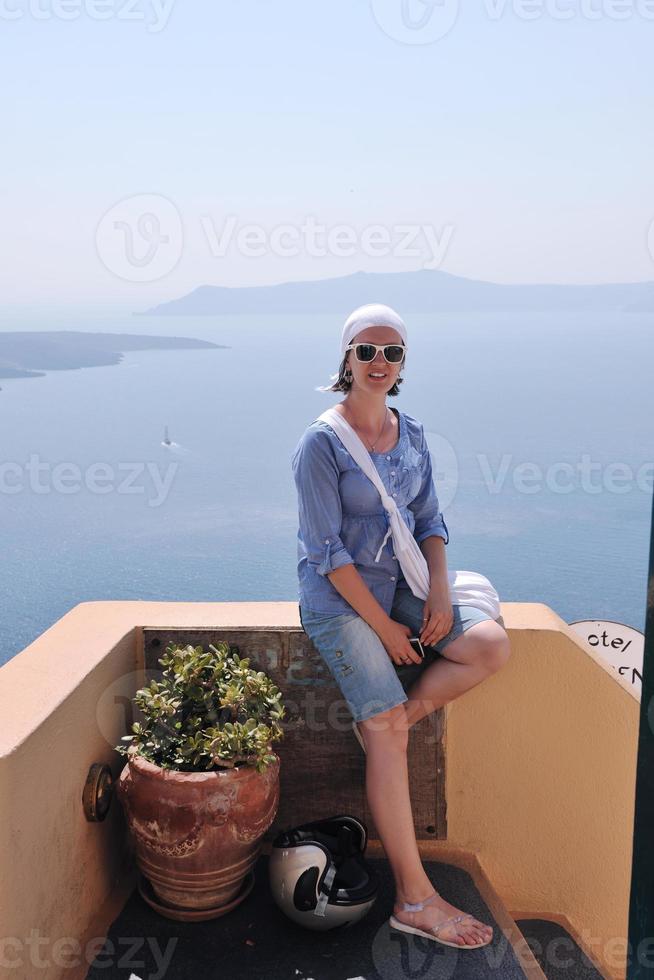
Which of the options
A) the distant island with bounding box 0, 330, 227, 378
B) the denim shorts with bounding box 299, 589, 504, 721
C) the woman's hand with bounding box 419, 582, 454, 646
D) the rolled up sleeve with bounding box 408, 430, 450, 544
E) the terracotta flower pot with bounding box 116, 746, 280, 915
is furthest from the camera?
the distant island with bounding box 0, 330, 227, 378

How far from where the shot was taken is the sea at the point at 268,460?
3206 cm

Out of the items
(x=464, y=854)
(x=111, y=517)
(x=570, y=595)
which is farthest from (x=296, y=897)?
(x=111, y=517)

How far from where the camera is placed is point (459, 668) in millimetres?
2865

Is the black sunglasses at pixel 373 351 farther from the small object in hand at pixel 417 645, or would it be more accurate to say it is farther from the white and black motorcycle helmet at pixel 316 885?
the white and black motorcycle helmet at pixel 316 885

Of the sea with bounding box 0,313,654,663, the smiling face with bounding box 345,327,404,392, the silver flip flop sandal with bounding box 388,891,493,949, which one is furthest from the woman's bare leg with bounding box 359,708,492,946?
the sea with bounding box 0,313,654,663

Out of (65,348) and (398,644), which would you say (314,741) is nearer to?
(398,644)

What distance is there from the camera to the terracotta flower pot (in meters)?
2.58

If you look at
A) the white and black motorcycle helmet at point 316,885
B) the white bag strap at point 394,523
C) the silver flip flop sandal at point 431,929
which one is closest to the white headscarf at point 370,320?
the white bag strap at point 394,523

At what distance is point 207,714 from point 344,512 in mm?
675

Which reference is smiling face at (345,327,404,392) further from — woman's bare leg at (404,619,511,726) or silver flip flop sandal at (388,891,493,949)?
silver flip flop sandal at (388,891,493,949)

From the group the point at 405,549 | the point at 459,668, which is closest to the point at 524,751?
the point at 459,668

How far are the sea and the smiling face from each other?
73.7 ft

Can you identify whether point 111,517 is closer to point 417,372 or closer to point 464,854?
point 417,372

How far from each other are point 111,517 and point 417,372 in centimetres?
1493
